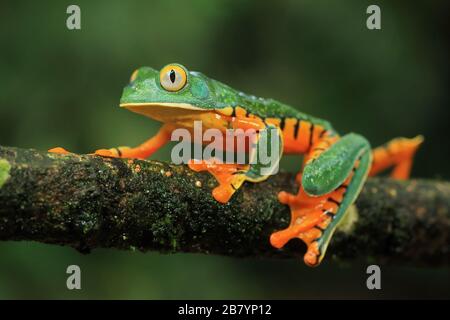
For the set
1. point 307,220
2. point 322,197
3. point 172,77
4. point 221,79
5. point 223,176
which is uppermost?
point 221,79

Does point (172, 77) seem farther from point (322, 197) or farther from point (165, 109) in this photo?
point (322, 197)

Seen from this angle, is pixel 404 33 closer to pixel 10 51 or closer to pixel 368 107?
pixel 368 107

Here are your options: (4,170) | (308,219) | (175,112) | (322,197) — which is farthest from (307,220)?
(4,170)

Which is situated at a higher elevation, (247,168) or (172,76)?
(172,76)

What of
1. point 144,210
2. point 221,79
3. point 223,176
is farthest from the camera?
point 221,79

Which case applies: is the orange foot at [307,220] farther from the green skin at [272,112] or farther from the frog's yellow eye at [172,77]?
the frog's yellow eye at [172,77]

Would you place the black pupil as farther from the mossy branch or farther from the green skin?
the mossy branch

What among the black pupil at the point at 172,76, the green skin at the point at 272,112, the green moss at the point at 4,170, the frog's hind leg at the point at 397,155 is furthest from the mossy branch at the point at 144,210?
the frog's hind leg at the point at 397,155

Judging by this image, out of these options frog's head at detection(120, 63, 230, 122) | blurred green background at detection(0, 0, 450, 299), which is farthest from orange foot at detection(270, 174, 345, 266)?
blurred green background at detection(0, 0, 450, 299)
